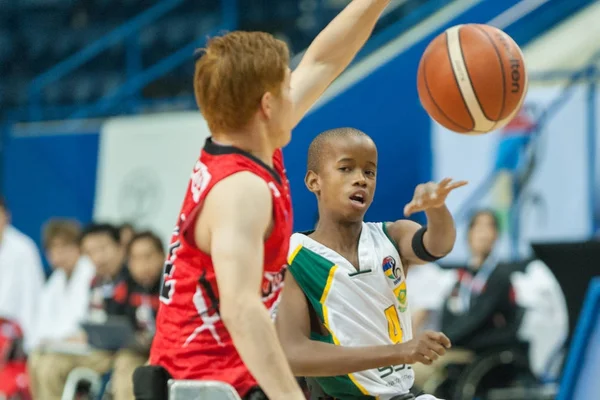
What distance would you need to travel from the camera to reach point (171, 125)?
10.9 m

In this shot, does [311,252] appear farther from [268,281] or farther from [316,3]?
[316,3]

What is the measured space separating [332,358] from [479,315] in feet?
14.8

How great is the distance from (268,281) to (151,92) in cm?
1171

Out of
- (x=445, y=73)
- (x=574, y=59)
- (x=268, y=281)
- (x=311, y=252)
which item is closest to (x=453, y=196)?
(x=574, y=59)

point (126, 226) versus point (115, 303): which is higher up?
point (126, 226)

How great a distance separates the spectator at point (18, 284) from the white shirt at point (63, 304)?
99mm

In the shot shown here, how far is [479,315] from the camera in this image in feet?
26.0

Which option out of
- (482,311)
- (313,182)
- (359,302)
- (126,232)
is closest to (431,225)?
(359,302)

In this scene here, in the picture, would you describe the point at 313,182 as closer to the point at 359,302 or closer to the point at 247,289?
the point at 359,302

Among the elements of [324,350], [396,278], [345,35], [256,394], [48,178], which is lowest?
[256,394]

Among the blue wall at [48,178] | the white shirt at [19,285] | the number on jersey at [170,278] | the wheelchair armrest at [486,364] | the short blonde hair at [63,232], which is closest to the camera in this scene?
the number on jersey at [170,278]

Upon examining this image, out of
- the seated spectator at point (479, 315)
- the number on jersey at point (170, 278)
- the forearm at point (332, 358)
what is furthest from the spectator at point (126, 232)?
the number on jersey at point (170, 278)

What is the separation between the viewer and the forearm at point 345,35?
3.62 m

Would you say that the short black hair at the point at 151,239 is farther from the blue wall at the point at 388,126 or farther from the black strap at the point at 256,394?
the black strap at the point at 256,394
